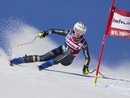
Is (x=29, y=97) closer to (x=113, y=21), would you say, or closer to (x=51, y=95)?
(x=51, y=95)

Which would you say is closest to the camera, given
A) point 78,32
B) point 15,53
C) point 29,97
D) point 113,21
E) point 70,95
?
point 29,97

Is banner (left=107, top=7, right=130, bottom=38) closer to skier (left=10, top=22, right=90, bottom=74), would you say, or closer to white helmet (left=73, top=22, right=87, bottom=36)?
skier (left=10, top=22, right=90, bottom=74)

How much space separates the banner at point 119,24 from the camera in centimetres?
645

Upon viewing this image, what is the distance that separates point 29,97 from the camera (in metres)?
2.98

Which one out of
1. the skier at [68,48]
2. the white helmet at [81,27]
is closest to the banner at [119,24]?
the skier at [68,48]

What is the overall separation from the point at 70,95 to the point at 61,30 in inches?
186

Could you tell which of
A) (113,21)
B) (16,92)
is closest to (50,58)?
(113,21)

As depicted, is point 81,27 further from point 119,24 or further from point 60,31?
point 119,24

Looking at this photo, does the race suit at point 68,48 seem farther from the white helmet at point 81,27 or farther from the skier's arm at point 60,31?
the white helmet at point 81,27

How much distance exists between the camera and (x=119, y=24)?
256 inches

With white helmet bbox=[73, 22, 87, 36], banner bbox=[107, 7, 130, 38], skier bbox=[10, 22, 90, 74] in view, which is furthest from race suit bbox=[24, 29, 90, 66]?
banner bbox=[107, 7, 130, 38]

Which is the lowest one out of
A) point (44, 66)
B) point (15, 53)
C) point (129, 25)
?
point (15, 53)

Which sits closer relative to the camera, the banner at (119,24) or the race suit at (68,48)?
the banner at (119,24)

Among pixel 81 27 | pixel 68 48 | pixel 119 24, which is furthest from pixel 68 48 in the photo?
pixel 119 24
